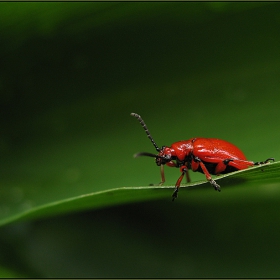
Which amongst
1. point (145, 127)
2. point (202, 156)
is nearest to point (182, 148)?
point (202, 156)

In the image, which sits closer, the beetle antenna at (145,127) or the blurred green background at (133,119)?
the blurred green background at (133,119)

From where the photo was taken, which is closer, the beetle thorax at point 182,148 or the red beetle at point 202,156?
the red beetle at point 202,156

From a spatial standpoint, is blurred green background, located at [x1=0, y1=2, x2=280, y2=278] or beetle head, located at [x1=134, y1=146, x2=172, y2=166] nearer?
blurred green background, located at [x1=0, y1=2, x2=280, y2=278]

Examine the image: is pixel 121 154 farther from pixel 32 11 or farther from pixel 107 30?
pixel 32 11

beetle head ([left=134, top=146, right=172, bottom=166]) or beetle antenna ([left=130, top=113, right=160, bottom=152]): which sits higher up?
beetle antenna ([left=130, top=113, right=160, bottom=152])

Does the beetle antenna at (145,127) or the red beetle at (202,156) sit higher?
the beetle antenna at (145,127)

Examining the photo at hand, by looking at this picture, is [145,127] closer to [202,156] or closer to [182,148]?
[182,148]
